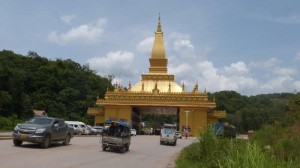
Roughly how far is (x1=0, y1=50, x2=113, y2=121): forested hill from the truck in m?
49.7

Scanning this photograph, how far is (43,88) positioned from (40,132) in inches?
2455

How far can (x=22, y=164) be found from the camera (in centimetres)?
1403

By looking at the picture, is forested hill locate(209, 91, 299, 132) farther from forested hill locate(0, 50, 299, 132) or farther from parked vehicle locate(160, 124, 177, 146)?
parked vehicle locate(160, 124, 177, 146)

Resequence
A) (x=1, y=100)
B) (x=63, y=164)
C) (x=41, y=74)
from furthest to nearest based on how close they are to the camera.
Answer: (x=41, y=74) < (x=1, y=100) < (x=63, y=164)

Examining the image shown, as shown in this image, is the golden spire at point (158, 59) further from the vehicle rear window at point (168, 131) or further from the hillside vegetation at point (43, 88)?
the vehicle rear window at point (168, 131)

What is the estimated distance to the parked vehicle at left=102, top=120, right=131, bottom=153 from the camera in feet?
73.8

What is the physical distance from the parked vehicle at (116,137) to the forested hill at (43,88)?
50.3 meters

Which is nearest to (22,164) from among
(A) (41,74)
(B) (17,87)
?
(B) (17,87)

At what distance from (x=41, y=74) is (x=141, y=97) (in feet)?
109

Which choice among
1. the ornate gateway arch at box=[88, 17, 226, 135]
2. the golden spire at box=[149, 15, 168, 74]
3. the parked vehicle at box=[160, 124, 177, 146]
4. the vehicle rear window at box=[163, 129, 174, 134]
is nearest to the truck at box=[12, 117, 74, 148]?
the vehicle rear window at box=[163, 129, 174, 134]

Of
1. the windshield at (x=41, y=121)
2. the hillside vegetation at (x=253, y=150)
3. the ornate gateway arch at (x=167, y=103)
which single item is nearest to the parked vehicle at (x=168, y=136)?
the hillside vegetation at (x=253, y=150)

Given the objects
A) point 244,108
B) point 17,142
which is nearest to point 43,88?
point 244,108

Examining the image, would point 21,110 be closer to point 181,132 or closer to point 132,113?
point 132,113

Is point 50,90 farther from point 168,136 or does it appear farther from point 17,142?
point 17,142
